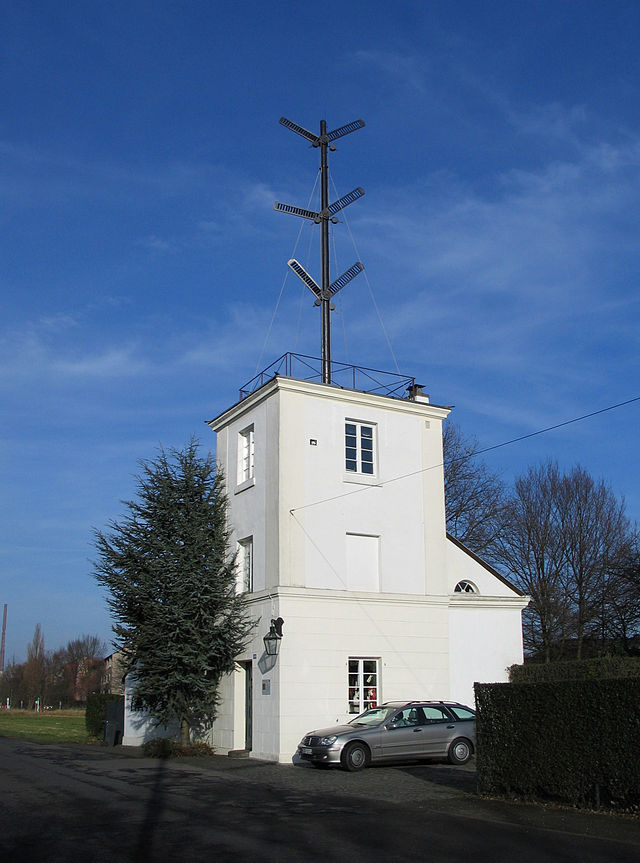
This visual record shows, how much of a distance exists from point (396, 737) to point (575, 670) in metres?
9.85

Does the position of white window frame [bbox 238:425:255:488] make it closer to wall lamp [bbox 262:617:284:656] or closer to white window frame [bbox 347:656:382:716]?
wall lamp [bbox 262:617:284:656]

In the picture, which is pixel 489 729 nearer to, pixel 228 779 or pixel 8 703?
pixel 228 779

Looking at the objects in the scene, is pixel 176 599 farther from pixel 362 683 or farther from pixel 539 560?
pixel 539 560

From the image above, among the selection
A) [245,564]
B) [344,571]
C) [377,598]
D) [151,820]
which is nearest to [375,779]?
[151,820]

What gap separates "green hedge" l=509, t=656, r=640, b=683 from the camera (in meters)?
24.8

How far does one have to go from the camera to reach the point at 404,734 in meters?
18.3

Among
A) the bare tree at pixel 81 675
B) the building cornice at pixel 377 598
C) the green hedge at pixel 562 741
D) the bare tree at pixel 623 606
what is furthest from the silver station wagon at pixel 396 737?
the bare tree at pixel 81 675

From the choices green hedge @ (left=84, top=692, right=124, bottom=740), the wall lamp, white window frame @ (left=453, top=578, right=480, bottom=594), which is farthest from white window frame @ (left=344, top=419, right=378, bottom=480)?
green hedge @ (left=84, top=692, right=124, bottom=740)

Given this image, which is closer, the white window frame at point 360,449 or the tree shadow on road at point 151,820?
the tree shadow on road at point 151,820

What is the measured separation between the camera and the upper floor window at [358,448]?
2352 centimetres

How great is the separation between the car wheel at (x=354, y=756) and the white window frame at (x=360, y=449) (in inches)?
300

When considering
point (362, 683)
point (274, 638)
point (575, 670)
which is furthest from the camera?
point (575, 670)

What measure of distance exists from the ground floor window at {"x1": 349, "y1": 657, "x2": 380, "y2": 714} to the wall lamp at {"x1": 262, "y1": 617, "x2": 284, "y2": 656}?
7.42 ft

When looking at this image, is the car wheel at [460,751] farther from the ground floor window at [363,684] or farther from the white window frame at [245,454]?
the white window frame at [245,454]
